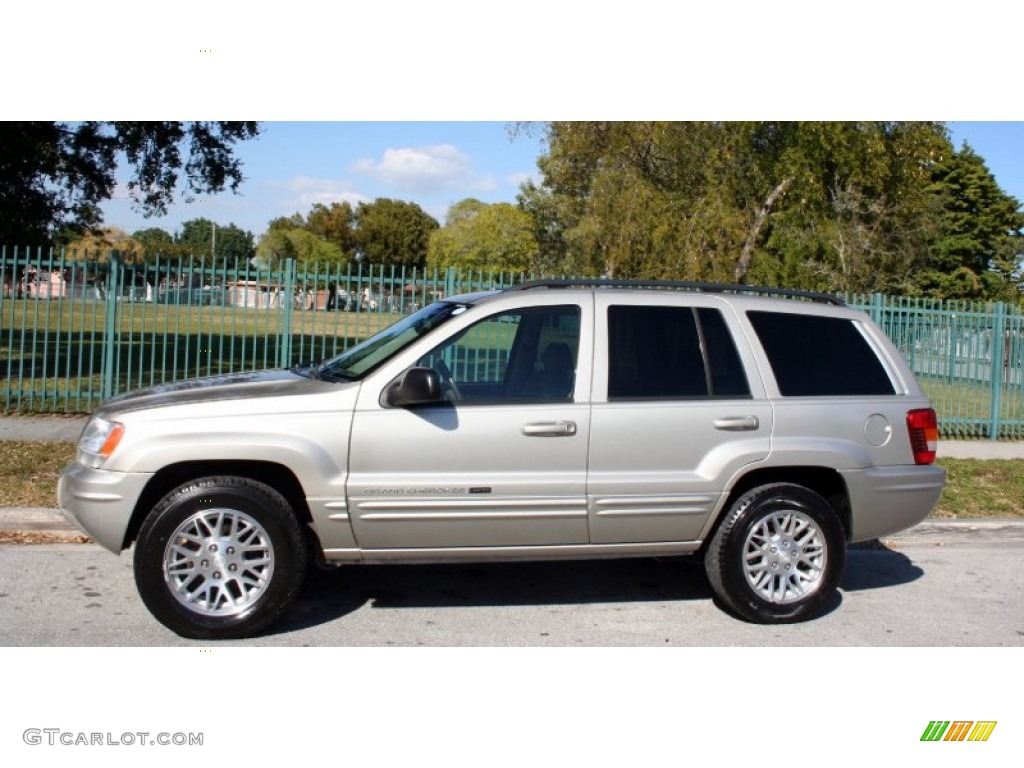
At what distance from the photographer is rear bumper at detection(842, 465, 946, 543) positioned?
5879 mm

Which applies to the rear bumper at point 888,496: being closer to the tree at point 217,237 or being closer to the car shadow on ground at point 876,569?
the car shadow on ground at point 876,569

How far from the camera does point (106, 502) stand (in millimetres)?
5129

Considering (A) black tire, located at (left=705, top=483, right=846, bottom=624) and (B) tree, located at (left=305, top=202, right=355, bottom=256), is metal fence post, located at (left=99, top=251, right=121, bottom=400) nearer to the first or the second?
(A) black tire, located at (left=705, top=483, right=846, bottom=624)

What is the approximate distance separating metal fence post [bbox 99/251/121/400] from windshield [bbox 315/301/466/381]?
644 centimetres

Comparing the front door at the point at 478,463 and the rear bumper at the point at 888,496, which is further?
the rear bumper at the point at 888,496

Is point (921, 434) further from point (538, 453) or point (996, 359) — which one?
point (996, 359)

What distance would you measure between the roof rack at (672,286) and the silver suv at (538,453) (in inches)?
1.0

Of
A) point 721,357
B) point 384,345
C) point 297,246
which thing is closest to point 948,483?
point 721,357

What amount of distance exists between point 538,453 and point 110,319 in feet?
26.3

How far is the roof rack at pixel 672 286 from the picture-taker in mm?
5875

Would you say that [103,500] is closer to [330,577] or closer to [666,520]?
[330,577]

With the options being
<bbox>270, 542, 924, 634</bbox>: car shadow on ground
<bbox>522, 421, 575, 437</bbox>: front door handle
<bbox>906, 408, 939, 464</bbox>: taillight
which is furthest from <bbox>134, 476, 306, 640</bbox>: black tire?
<bbox>906, 408, 939, 464</bbox>: taillight

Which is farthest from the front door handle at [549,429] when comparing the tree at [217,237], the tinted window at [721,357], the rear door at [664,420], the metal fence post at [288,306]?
the tree at [217,237]
